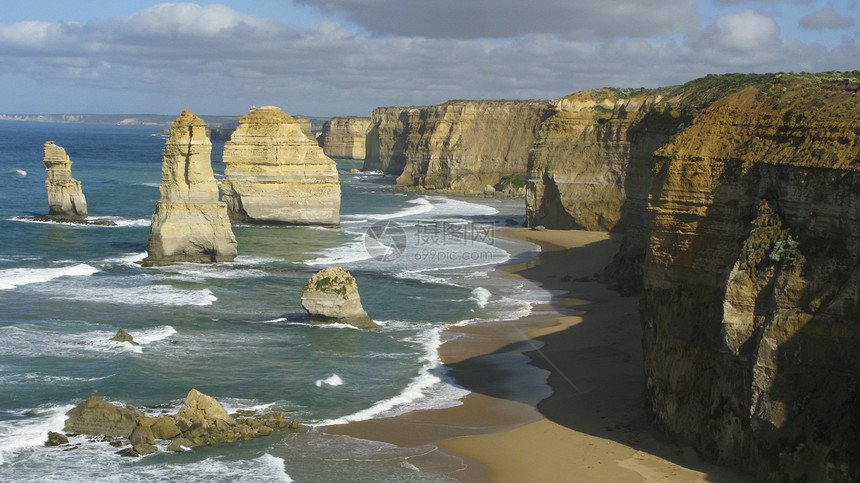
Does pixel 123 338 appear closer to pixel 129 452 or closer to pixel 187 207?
pixel 129 452

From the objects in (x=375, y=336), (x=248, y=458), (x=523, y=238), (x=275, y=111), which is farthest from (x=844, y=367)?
(x=275, y=111)

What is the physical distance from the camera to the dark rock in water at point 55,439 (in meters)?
16.3

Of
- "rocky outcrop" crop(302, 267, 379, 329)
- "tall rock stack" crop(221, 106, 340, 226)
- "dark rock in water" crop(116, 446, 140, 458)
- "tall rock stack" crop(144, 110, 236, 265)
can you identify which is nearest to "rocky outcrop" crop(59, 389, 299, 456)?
"dark rock in water" crop(116, 446, 140, 458)

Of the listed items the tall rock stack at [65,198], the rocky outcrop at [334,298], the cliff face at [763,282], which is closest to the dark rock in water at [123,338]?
the rocky outcrop at [334,298]

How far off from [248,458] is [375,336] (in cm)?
980

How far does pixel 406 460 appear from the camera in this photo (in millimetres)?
16234

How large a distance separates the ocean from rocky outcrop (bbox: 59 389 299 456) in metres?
0.31

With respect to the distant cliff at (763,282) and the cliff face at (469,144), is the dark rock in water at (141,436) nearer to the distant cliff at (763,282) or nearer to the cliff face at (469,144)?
the distant cliff at (763,282)

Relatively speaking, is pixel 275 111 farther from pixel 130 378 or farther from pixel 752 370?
pixel 752 370

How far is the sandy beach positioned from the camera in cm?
1523

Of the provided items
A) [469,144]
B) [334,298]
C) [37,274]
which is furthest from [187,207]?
[469,144]

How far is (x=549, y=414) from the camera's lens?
61.0ft

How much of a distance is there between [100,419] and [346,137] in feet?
459

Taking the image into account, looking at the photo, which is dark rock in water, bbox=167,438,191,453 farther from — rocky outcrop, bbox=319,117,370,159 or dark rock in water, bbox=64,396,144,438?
rocky outcrop, bbox=319,117,370,159
